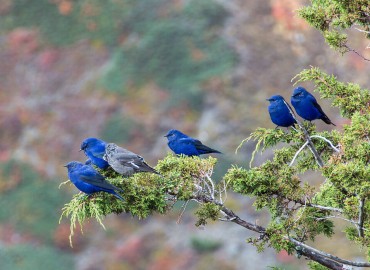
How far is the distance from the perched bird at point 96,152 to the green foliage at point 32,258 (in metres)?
17.2

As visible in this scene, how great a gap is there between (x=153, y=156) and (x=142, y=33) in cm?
902

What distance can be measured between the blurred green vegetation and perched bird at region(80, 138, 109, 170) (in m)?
22.9

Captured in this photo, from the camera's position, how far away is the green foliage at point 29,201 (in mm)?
30589

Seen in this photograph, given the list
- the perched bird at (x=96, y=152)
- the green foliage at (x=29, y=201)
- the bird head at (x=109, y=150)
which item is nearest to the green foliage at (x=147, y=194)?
the bird head at (x=109, y=150)

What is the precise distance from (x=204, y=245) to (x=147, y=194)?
62.1ft

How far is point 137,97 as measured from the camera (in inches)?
1421

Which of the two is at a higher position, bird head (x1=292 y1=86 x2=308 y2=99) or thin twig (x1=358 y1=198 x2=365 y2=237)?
bird head (x1=292 y1=86 x2=308 y2=99)

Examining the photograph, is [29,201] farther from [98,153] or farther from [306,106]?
[306,106]

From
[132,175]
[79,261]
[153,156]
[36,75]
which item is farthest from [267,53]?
[132,175]

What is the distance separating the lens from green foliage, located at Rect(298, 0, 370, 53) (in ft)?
36.4

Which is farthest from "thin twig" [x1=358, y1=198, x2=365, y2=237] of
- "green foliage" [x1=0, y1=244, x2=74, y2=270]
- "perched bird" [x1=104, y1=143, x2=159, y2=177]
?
"green foliage" [x1=0, y1=244, x2=74, y2=270]

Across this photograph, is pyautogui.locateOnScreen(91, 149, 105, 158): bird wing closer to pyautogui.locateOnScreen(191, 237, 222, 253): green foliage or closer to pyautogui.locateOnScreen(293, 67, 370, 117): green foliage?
pyautogui.locateOnScreen(293, 67, 370, 117): green foliage

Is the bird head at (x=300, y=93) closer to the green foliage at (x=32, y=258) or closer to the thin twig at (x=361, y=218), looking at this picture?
the thin twig at (x=361, y=218)

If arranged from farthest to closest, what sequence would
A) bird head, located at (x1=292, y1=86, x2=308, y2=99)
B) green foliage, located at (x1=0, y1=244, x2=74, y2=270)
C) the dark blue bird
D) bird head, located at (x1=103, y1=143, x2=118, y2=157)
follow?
green foliage, located at (x1=0, y1=244, x2=74, y2=270)
bird head, located at (x1=292, y1=86, x2=308, y2=99)
the dark blue bird
bird head, located at (x1=103, y1=143, x2=118, y2=157)
